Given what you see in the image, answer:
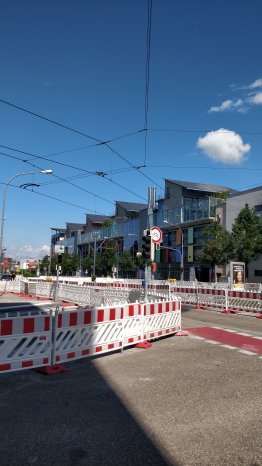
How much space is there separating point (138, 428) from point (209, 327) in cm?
1001

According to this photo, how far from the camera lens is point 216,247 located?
172 ft

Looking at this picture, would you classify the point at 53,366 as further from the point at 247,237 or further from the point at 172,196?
the point at 172,196

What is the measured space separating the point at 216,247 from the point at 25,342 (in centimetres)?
4642

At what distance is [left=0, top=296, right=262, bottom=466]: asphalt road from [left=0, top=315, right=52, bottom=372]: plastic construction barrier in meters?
0.28

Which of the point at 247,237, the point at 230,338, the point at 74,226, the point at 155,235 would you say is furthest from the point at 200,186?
the point at 74,226

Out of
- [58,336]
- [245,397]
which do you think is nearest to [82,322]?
[58,336]

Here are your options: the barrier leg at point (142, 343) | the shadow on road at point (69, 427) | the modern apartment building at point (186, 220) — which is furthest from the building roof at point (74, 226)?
the shadow on road at point (69, 427)

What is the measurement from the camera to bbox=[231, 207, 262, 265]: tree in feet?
158

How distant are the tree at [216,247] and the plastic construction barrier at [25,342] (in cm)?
4299

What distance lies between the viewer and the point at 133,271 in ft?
286

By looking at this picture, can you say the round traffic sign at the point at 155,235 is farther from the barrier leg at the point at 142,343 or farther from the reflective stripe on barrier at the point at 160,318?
the barrier leg at the point at 142,343

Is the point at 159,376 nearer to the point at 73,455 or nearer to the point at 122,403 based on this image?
the point at 122,403

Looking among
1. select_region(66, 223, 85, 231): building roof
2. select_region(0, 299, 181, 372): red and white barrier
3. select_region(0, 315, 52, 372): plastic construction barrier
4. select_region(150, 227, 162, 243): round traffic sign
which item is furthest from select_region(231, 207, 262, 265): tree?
select_region(66, 223, 85, 231): building roof

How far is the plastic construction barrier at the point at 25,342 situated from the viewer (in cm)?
743
